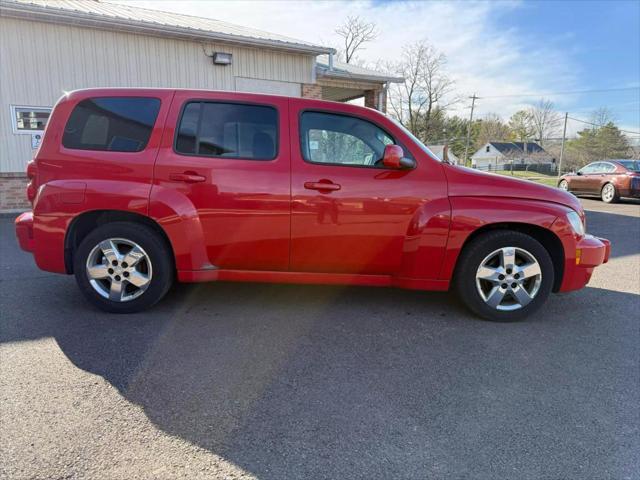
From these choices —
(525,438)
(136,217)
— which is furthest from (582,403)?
(136,217)

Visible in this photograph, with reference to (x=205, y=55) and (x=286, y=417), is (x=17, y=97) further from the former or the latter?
(x=286, y=417)

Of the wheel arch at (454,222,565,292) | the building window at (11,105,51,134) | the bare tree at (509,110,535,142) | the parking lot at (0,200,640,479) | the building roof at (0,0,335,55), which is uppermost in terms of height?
the bare tree at (509,110,535,142)

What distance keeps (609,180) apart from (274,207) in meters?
15.0

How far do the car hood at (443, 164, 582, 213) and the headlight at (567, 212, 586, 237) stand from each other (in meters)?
0.10

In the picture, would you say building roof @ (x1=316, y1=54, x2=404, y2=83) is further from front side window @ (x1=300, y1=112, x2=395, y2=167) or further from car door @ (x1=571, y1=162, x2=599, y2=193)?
front side window @ (x1=300, y1=112, x2=395, y2=167)

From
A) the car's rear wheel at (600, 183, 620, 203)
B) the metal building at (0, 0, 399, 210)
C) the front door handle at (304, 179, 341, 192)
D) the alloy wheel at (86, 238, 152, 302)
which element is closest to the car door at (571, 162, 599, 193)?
the car's rear wheel at (600, 183, 620, 203)

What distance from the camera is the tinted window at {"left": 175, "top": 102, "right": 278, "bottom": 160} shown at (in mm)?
3666

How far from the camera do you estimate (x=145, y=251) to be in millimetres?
3695

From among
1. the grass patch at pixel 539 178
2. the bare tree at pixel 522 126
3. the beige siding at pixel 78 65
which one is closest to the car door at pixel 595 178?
the grass patch at pixel 539 178

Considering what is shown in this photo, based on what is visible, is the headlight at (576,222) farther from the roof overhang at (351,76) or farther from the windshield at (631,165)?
the windshield at (631,165)

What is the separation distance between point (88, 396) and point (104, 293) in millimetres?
1419

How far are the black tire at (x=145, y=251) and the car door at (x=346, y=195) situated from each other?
3.75 ft

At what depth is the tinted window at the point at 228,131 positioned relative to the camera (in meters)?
3.67

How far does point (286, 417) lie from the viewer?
2.35 meters
